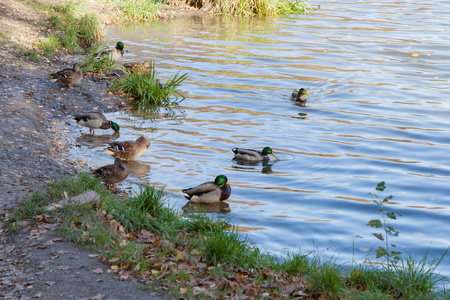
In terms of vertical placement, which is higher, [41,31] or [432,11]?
[432,11]

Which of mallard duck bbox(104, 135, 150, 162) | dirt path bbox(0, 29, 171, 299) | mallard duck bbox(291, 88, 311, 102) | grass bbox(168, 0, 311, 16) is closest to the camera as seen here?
dirt path bbox(0, 29, 171, 299)

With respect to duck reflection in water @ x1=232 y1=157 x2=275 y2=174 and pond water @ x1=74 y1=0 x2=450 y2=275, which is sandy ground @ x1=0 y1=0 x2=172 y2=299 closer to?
pond water @ x1=74 y1=0 x2=450 y2=275

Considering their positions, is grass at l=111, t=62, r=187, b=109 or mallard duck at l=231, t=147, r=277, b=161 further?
grass at l=111, t=62, r=187, b=109

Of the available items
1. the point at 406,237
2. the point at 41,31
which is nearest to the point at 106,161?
the point at 406,237

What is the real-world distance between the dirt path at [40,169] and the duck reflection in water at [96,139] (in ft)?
1.81

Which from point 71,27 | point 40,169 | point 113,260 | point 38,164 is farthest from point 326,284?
point 71,27

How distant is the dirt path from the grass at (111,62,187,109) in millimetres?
452

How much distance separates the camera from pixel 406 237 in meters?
9.05

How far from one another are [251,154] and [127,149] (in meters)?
2.63

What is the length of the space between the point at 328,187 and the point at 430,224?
211 centimetres

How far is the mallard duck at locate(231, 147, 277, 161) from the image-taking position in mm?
11914

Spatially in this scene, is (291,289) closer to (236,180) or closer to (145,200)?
(145,200)

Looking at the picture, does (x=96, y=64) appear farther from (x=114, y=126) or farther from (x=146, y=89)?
(x=114, y=126)

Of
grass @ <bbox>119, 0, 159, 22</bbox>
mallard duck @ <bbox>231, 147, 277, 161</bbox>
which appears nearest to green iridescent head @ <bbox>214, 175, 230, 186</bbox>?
mallard duck @ <bbox>231, 147, 277, 161</bbox>
